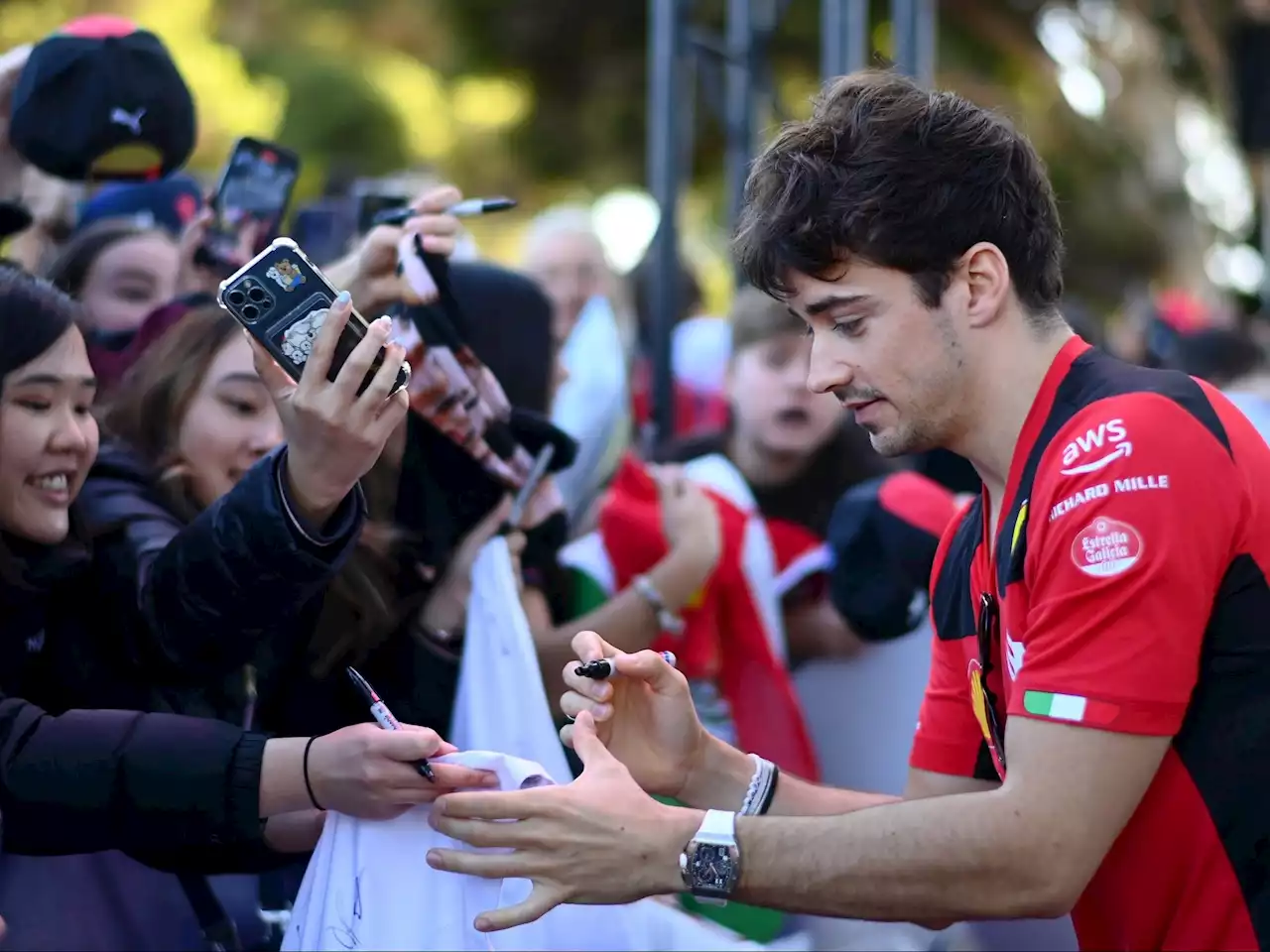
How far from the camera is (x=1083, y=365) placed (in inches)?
87.5

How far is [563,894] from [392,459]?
1326mm

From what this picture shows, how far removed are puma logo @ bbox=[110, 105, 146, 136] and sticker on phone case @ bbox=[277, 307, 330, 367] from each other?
1.36m

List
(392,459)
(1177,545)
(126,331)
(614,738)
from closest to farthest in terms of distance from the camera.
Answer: (1177,545) → (614,738) → (392,459) → (126,331)

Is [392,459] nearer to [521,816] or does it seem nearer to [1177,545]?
[521,816]

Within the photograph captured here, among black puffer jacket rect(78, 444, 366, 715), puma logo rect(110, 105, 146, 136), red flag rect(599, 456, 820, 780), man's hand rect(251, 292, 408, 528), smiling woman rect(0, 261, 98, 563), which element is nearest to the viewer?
man's hand rect(251, 292, 408, 528)

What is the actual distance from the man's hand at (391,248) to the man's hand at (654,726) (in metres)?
0.96

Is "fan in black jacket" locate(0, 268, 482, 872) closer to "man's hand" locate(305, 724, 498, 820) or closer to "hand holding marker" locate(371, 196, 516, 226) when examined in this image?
"man's hand" locate(305, 724, 498, 820)

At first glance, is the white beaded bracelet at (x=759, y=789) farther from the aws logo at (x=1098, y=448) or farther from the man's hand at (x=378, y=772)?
the aws logo at (x=1098, y=448)

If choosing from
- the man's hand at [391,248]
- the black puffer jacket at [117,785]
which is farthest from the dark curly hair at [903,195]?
the black puffer jacket at [117,785]

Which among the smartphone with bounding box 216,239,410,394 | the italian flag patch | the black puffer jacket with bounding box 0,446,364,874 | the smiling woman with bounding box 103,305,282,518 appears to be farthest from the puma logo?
the italian flag patch

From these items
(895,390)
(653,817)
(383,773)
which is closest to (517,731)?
(383,773)

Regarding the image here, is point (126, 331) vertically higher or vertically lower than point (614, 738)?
higher

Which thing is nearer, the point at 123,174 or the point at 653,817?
the point at 653,817

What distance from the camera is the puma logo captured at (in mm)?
3352
